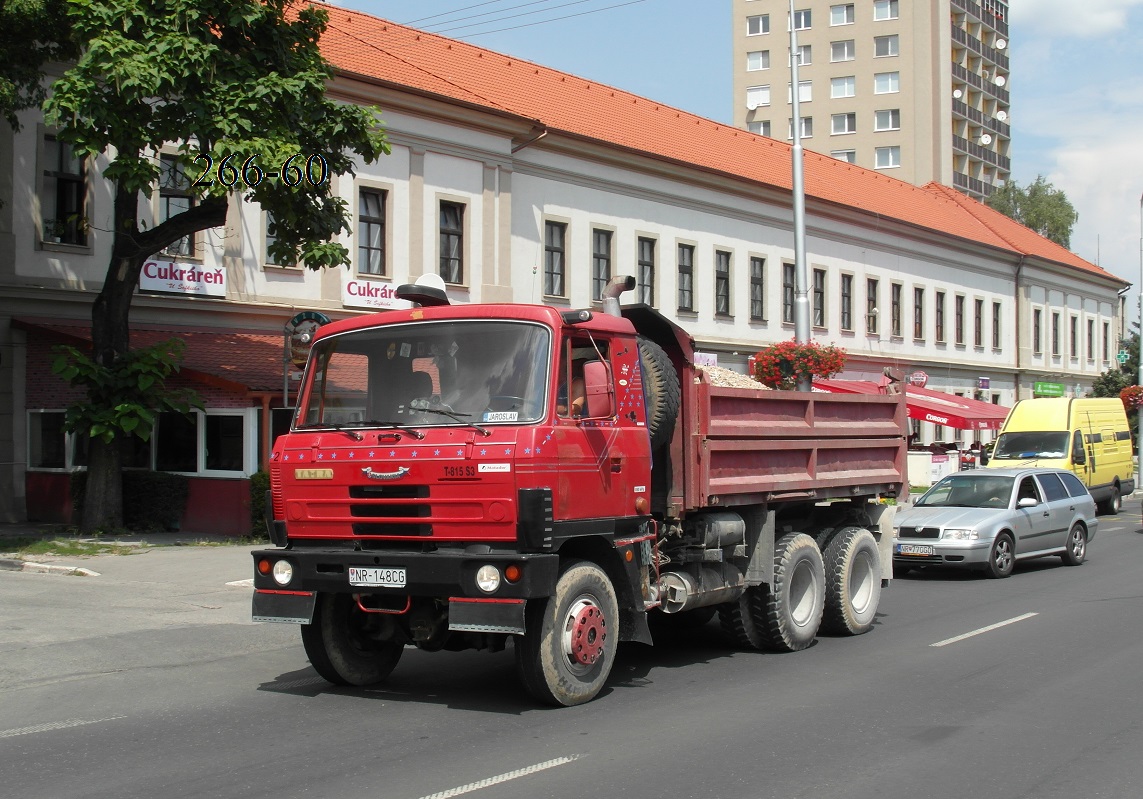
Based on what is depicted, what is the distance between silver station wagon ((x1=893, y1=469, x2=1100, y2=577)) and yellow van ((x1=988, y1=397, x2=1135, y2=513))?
28.4 feet

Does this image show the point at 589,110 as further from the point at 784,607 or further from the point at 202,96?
the point at 784,607

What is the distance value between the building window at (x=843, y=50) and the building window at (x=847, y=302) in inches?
1461

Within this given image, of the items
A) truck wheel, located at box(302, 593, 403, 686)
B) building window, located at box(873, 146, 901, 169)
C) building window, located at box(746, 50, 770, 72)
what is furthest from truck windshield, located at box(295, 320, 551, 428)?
building window, located at box(746, 50, 770, 72)

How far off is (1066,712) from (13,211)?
62.9 ft

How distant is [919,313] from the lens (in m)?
48.1

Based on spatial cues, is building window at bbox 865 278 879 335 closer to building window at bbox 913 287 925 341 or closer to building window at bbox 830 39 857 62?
building window at bbox 913 287 925 341

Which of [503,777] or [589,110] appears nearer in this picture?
[503,777]

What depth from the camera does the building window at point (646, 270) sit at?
33719 mm

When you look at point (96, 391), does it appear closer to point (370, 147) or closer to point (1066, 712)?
point (370, 147)

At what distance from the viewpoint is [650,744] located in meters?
7.05

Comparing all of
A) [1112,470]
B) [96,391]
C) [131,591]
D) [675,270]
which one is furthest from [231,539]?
[1112,470]

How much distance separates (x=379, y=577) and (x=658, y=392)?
2.60m

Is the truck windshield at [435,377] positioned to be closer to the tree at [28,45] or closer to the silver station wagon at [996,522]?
the silver station wagon at [996,522]

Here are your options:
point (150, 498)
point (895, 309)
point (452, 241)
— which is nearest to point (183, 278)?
point (150, 498)
